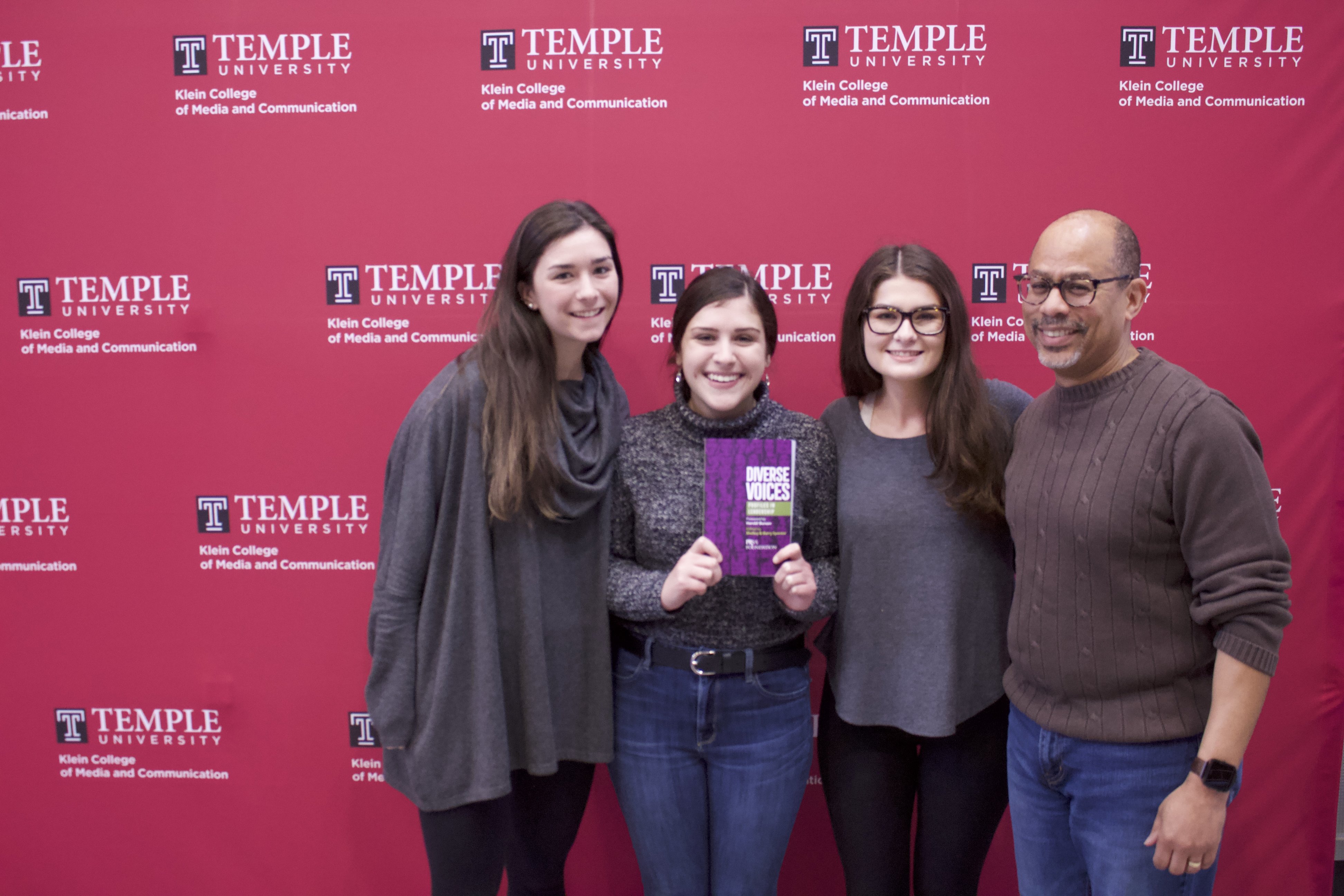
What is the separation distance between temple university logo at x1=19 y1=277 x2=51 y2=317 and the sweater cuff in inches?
120

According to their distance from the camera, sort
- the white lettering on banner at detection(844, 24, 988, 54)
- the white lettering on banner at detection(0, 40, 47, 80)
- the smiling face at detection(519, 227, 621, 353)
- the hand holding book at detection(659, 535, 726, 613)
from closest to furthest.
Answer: the hand holding book at detection(659, 535, 726, 613), the smiling face at detection(519, 227, 621, 353), the white lettering on banner at detection(844, 24, 988, 54), the white lettering on banner at detection(0, 40, 47, 80)

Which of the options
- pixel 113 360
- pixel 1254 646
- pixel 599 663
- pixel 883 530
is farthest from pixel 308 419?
pixel 1254 646

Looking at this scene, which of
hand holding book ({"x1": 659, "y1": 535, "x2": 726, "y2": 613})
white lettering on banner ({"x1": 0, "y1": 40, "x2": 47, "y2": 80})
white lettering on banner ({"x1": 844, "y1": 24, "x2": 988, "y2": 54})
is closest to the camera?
hand holding book ({"x1": 659, "y1": 535, "x2": 726, "y2": 613})

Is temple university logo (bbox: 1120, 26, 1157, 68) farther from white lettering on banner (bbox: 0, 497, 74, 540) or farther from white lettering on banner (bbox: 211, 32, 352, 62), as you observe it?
white lettering on banner (bbox: 0, 497, 74, 540)

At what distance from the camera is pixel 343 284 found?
227cm

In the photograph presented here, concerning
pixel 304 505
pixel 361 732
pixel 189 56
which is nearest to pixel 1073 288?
pixel 304 505

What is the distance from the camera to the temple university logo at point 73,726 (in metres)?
2.41

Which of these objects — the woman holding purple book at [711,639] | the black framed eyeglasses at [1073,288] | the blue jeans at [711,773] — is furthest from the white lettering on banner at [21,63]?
the black framed eyeglasses at [1073,288]

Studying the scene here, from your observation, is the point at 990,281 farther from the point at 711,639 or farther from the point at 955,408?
the point at 711,639

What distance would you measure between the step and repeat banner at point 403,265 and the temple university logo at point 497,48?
1 cm

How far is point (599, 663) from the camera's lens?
1679 millimetres

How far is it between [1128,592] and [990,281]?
1154 mm

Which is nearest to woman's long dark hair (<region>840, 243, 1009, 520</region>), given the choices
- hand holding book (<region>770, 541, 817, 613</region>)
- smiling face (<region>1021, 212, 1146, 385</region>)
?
smiling face (<region>1021, 212, 1146, 385</region>)

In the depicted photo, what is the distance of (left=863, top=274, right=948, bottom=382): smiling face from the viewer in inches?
63.3
